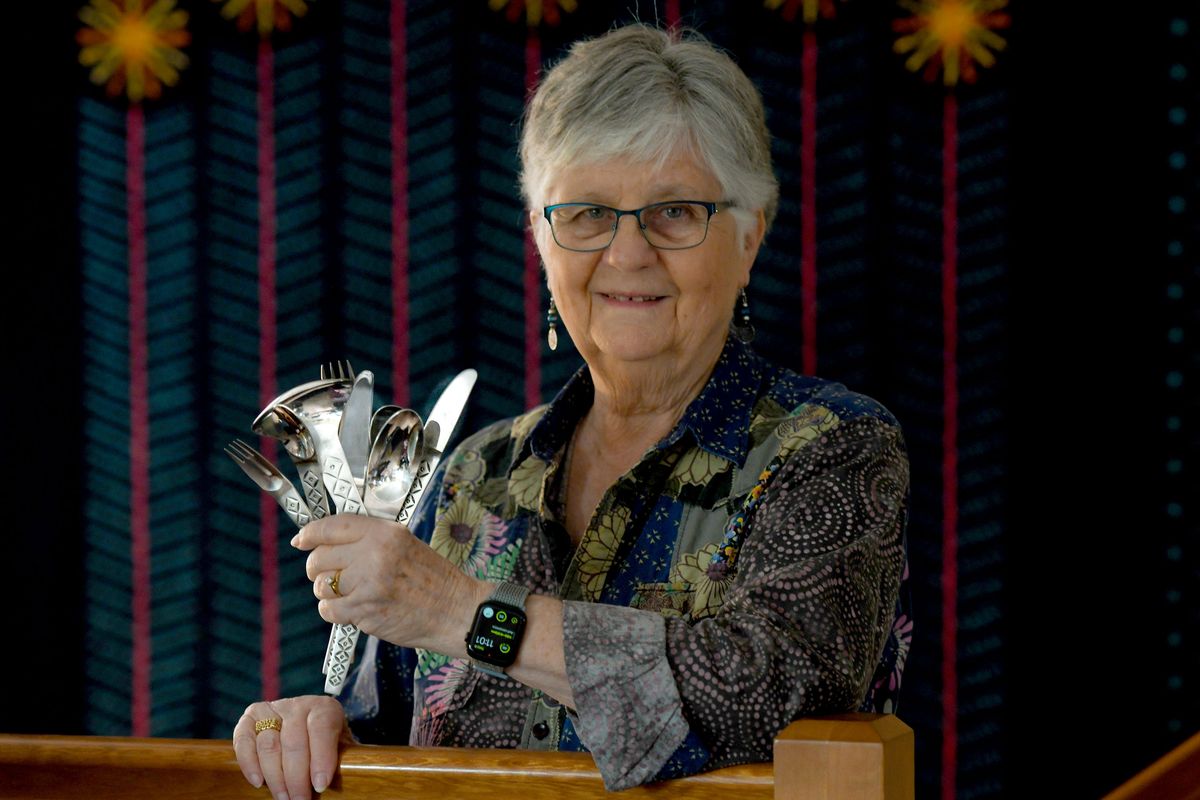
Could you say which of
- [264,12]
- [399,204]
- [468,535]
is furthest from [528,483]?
[264,12]

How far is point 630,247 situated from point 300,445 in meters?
0.47

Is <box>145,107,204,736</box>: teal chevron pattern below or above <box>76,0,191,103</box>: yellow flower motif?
below

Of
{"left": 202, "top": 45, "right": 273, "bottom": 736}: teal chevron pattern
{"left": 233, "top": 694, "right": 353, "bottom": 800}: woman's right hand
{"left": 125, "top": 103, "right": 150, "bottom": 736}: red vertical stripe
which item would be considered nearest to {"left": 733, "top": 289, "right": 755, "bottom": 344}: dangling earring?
{"left": 233, "top": 694, "right": 353, "bottom": 800}: woman's right hand

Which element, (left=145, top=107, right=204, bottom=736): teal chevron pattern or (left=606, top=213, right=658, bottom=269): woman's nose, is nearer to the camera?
(left=606, top=213, right=658, bottom=269): woman's nose

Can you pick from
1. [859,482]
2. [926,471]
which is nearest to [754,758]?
[859,482]

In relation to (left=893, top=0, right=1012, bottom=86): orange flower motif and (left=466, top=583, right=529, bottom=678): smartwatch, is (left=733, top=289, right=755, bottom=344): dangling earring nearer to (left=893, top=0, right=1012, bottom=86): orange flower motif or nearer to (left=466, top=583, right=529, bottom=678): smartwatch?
(left=893, top=0, right=1012, bottom=86): orange flower motif

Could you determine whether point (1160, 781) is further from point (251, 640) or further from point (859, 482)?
point (251, 640)

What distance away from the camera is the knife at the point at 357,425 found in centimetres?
116

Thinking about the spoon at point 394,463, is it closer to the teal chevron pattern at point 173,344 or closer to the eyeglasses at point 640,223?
the eyeglasses at point 640,223

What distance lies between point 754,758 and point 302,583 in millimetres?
1151

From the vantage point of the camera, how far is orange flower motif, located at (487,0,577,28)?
80.9 inches

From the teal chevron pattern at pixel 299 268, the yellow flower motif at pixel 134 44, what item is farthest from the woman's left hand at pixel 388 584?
the yellow flower motif at pixel 134 44

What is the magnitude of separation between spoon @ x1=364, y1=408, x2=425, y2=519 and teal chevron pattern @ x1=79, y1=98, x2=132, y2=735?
3.58ft

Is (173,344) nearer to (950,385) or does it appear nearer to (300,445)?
(300,445)
